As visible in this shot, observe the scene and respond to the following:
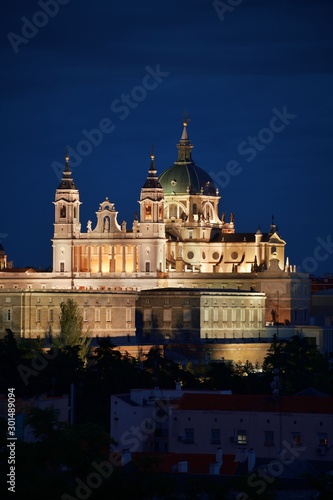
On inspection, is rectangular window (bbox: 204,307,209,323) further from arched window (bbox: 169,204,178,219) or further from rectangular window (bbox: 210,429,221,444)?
rectangular window (bbox: 210,429,221,444)

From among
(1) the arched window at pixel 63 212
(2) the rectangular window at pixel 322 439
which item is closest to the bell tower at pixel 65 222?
(1) the arched window at pixel 63 212

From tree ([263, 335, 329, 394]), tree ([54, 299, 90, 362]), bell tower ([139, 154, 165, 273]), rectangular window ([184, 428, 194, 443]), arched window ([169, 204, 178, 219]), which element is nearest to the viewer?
rectangular window ([184, 428, 194, 443])

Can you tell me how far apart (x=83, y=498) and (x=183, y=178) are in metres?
120

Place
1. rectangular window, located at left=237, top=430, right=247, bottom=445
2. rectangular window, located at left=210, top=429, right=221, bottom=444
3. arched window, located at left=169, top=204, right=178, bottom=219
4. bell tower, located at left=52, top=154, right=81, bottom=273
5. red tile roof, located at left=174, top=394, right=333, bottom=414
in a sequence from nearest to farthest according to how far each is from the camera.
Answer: rectangular window, located at left=237, top=430, right=247, bottom=445 → rectangular window, located at left=210, top=429, right=221, bottom=444 → red tile roof, located at left=174, top=394, right=333, bottom=414 → bell tower, located at left=52, top=154, right=81, bottom=273 → arched window, located at left=169, top=204, right=178, bottom=219

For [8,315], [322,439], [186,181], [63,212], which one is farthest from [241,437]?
[186,181]

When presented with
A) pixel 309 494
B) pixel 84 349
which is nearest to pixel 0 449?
pixel 309 494

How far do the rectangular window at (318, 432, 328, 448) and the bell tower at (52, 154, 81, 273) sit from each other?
91538 millimetres

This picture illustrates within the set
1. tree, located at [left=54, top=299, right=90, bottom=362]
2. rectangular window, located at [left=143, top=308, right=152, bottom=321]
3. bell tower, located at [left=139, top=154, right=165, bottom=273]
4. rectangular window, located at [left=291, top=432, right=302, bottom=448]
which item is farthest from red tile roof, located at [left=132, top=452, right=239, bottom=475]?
bell tower, located at [left=139, top=154, right=165, bottom=273]

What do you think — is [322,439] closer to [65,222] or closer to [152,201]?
[152,201]

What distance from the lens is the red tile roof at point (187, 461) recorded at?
7875 centimetres

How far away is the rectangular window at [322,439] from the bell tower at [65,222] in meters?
91.5

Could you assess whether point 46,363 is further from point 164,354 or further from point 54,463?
point 54,463

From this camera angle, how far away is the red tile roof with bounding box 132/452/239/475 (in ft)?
258

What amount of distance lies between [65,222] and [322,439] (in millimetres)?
93958
